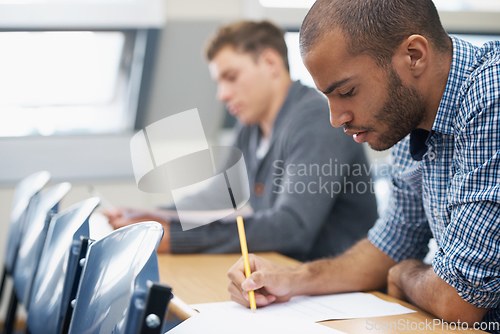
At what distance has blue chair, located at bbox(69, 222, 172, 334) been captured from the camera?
0.79 meters

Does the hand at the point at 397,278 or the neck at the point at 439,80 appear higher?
the neck at the point at 439,80

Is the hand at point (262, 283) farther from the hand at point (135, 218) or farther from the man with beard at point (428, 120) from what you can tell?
the hand at point (135, 218)

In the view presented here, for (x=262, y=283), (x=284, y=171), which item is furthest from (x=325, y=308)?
(x=284, y=171)

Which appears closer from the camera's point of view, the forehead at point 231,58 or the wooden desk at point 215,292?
the wooden desk at point 215,292

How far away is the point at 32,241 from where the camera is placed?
1.82 m

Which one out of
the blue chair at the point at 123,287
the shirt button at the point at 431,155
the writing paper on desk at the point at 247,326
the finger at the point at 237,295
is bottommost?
the finger at the point at 237,295

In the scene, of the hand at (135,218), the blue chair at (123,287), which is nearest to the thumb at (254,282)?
the blue chair at (123,287)

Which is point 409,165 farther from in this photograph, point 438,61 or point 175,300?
point 175,300

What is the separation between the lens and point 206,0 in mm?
3557

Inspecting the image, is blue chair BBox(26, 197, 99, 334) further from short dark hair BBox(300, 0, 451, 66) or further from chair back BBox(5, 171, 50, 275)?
chair back BBox(5, 171, 50, 275)

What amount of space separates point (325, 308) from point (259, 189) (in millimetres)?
1089

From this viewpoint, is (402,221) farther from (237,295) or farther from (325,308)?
(237,295)

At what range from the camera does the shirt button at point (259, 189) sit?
2311mm

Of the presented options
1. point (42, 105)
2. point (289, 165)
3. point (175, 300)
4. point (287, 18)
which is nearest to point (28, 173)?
point (42, 105)
